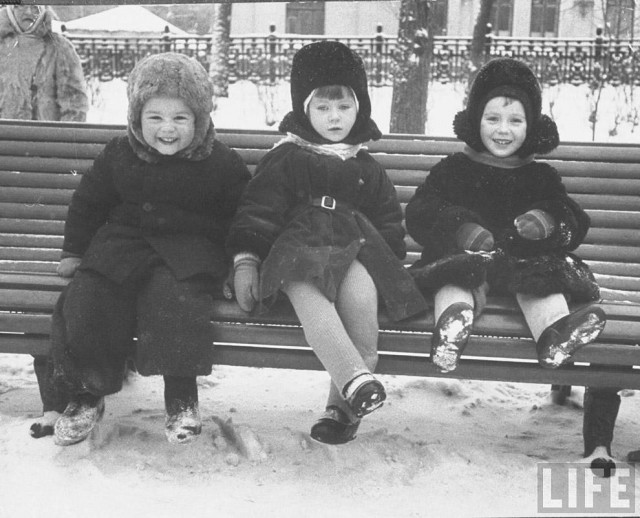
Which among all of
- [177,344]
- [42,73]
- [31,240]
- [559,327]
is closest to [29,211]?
[31,240]

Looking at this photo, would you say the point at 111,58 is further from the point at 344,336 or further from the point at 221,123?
the point at 344,336

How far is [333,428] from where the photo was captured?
115 inches

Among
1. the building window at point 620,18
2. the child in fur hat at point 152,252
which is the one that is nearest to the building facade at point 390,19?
the building window at point 620,18

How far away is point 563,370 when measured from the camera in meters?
2.99

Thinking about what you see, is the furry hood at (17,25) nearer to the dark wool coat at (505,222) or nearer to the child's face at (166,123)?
the child's face at (166,123)

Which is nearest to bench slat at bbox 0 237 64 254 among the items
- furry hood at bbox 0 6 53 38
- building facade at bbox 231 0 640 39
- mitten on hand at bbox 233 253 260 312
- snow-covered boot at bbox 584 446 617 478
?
mitten on hand at bbox 233 253 260 312

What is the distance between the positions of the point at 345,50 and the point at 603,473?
177 cm

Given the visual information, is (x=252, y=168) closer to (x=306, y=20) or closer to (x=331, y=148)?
(x=331, y=148)

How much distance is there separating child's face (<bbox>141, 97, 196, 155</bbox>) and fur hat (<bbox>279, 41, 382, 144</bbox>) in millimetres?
379

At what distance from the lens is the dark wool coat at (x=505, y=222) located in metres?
→ 3.04

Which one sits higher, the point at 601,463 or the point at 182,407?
the point at 182,407

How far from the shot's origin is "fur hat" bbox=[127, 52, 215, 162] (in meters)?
3.24

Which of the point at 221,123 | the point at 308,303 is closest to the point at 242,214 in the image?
the point at 308,303

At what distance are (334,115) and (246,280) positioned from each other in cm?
72
